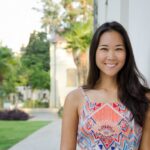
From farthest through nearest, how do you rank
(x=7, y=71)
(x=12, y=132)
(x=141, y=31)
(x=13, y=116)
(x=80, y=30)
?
(x=7, y=71) < (x=80, y=30) < (x=13, y=116) < (x=12, y=132) < (x=141, y=31)

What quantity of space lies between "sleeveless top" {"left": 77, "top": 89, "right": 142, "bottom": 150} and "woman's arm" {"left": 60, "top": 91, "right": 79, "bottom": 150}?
5cm

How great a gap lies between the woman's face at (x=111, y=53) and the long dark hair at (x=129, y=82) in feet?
0.05

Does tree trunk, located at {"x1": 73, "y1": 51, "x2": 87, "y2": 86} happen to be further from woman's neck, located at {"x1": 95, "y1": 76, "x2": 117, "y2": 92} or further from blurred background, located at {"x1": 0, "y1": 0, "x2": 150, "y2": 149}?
woman's neck, located at {"x1": 95, "y1": 76, "x2": 117, "y2": 92}

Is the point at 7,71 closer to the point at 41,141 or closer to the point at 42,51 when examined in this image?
the point at 42,51

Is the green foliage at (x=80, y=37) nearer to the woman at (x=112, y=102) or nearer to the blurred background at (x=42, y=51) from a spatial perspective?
the blurred background at (x=42, y=51)

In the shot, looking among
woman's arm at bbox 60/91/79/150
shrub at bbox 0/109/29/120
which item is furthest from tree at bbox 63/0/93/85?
woman's arm at bbox 60/91/79/150

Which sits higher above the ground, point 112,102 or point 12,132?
point 112,102

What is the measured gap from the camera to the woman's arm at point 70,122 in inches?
51.0

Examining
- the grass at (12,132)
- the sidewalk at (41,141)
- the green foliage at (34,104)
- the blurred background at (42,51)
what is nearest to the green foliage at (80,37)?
the blurred background at (42,51)

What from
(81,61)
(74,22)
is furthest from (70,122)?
(74,22)

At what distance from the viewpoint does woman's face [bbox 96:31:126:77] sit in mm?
1222

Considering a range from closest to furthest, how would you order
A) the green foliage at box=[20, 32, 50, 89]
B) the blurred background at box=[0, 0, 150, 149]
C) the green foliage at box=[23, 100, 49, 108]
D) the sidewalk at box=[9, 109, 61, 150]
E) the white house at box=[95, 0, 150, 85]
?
1. the white house at box=[95, 0, 150, 85]
2. the sidewalk at box=[9, 109, 61, 150]
3. the blurred background at box=[0, 0, 150, 149]
4. the green foliage at box=[23, 100, 49, 108]
5. the green foliage at box=[20, 32, 50, 89]

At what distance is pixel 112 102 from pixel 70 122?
0.17 meters

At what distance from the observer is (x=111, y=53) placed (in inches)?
48.0
